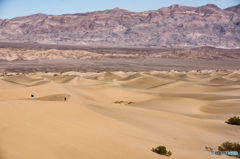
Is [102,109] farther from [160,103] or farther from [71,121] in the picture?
[160,103]

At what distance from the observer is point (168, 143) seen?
7.40 m

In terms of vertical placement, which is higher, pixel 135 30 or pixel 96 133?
pixel 135 30

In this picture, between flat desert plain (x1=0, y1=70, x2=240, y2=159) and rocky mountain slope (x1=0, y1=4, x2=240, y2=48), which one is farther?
rocky mountain slope (x1=0, y1=4, x2=240, y2=48)

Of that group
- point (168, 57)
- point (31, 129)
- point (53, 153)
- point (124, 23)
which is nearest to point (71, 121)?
point (31, 129)

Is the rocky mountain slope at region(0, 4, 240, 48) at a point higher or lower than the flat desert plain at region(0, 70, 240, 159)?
higher

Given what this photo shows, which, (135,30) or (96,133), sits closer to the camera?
(96,133)

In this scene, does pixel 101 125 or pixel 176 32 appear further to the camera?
pixel 176 32

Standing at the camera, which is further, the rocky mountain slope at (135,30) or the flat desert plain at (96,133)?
the rocky mountain slope at (135,30)

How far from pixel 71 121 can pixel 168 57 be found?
73.1 metres

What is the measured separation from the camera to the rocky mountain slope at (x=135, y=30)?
160m

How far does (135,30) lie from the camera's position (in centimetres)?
16912

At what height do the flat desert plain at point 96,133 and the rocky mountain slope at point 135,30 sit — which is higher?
the rocky mountain slope at point 135,30

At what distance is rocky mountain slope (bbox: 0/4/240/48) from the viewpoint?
15988 centimetres

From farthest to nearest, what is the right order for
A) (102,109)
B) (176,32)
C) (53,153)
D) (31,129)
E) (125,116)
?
(176,32) < (102,109) < (125,116) < (31,129) < (53,153)
